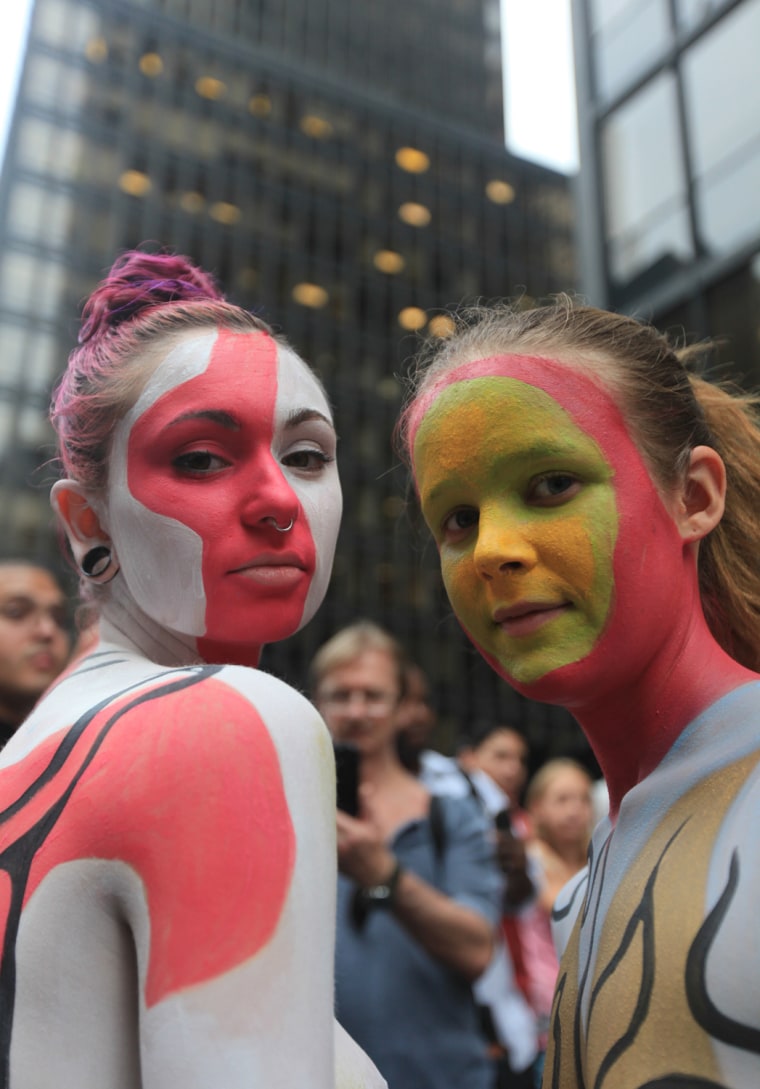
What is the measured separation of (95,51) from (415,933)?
40578 mm

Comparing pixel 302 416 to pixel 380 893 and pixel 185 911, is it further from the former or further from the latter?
pixel 380 893

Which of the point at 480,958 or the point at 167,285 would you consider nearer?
the point at 167,285

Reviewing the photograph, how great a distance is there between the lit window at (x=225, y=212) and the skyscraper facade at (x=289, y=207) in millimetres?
129

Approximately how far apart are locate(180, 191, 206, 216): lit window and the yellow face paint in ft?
125

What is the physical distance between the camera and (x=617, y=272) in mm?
11852

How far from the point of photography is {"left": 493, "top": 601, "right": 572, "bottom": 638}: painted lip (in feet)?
5.78

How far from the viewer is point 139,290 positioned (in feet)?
7.10

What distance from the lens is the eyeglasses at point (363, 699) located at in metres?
4.10

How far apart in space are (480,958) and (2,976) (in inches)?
95.3

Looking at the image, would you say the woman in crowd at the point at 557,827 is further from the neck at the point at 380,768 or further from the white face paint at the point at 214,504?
the white face paint at the point at 214,504

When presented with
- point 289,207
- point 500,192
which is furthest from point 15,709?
point 500,192

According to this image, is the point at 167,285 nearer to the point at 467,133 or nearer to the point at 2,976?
the point at 2,976

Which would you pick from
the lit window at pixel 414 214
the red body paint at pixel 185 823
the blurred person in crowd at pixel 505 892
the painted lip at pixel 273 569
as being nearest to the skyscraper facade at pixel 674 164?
the blurred person in crowd at pixel 505 892

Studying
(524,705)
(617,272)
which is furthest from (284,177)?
(617,272)
